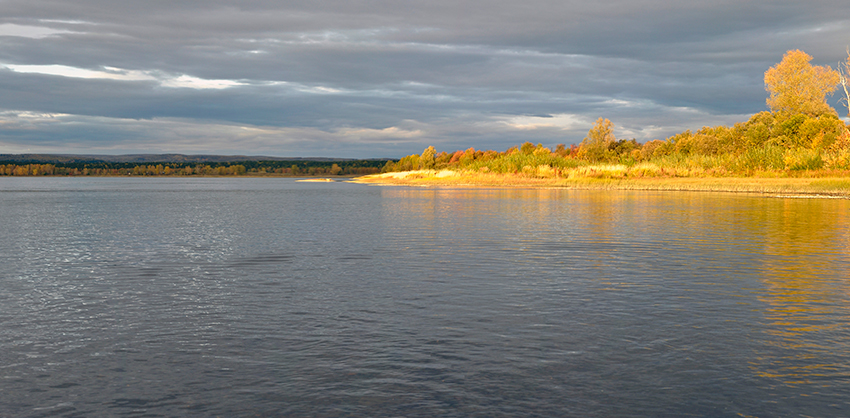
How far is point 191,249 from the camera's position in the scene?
24.0m

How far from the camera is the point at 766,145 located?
299ft

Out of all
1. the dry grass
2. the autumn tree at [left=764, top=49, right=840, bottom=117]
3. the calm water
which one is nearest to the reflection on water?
the calm water

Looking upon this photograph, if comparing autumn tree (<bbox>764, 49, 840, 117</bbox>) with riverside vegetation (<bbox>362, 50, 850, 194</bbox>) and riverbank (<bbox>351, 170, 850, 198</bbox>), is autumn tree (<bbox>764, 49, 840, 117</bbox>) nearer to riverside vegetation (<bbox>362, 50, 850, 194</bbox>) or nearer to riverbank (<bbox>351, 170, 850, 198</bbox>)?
riverside vegetation (<bbox>362, 50, 850, 194</bbox>)

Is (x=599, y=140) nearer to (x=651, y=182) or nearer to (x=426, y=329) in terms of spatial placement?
(x=651, y=182)

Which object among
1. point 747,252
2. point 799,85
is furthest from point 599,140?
point 747,252

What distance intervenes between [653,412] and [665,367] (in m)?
1.81

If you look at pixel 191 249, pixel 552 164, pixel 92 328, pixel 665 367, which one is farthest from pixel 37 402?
pixel 552 164

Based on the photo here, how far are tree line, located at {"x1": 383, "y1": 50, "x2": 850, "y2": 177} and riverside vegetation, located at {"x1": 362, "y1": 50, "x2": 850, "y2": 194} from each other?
0.38ft

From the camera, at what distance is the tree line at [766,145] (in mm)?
77938

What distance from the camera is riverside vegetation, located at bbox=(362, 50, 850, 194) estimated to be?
2852 inches

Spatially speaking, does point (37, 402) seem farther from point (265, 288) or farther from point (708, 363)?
point (708, 363)

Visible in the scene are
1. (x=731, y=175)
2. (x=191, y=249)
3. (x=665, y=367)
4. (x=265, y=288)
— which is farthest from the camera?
(x=731, y=175)

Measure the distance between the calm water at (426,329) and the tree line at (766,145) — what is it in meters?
60.9

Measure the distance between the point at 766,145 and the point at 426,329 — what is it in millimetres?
92097
